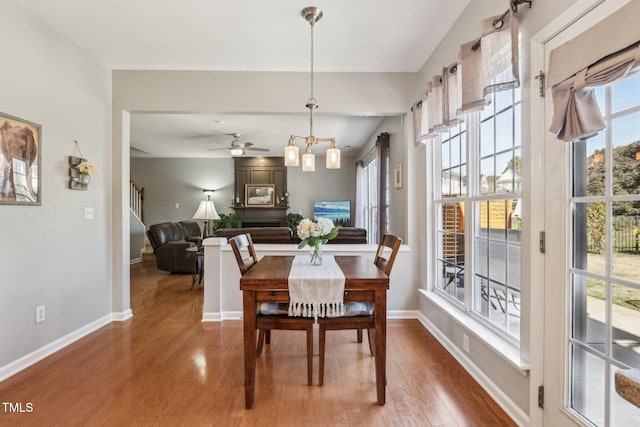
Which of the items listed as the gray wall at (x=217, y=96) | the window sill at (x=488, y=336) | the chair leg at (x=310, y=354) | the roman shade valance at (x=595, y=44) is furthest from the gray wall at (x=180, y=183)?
the roman shade valance at (x=595, y=44)

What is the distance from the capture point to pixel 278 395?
6.51 ft

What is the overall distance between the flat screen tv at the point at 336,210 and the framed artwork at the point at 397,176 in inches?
161

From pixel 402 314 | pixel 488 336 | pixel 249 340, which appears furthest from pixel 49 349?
pixel 488 336

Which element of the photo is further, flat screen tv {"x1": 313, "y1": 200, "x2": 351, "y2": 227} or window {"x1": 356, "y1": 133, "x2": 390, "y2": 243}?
flat screen tv {"x1": 313, "y1": 200, "x2": 351, "y2": 227}

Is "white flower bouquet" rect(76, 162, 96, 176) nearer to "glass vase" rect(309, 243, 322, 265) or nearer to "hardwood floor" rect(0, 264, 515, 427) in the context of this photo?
"hardwood floor" rect(0, 264, 515, 427)

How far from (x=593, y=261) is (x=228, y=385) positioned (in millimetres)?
2190

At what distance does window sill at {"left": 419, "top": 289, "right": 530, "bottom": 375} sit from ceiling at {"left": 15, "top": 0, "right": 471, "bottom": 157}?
2362mm

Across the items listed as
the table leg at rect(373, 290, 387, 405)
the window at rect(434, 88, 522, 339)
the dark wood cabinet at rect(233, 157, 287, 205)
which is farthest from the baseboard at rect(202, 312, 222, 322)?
the dark wood cabinet at rect(233, 157, 287, 205)

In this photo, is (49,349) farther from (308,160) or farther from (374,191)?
(374,191)

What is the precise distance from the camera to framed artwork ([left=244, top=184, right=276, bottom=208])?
7.92 m

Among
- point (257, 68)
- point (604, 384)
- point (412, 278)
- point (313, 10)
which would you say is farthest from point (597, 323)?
point (257, 68)

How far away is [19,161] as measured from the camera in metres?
2.30

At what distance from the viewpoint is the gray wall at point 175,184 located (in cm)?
812

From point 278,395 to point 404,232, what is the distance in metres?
2.20
